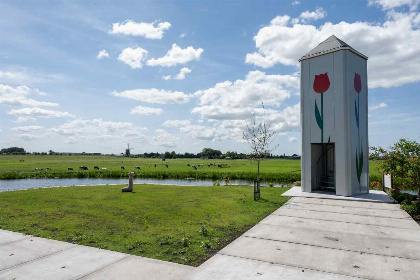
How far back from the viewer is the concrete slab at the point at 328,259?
179 inches

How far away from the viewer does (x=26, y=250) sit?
18.4ft

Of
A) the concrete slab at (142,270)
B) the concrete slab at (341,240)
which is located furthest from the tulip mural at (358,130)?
the concrete slab at (142,270)

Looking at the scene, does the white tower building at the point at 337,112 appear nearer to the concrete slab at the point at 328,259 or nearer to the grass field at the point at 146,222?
the grass field at the point at 146,222

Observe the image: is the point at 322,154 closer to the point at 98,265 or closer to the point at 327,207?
the point at 327,207

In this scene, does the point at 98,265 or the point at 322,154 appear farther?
the point at 322,154

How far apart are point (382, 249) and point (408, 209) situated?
5.17 metres

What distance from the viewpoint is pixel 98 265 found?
480cm

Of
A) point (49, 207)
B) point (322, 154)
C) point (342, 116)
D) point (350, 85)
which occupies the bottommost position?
point (49, 207)

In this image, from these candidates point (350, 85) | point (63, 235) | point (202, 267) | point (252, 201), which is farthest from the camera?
point (350, 85)

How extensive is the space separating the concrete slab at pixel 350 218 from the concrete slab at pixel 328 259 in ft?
9.90

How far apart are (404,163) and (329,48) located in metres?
6.29

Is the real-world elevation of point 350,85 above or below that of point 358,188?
above

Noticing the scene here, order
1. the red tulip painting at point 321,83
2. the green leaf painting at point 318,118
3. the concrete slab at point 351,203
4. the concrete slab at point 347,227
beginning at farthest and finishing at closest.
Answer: the green leaf painting at point 318,118 < the red tulip painting at point 321,83 < the concrete slab at point 351,203 < the concrete slab at point 347,227

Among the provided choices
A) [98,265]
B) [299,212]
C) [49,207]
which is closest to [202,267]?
[98,265]
